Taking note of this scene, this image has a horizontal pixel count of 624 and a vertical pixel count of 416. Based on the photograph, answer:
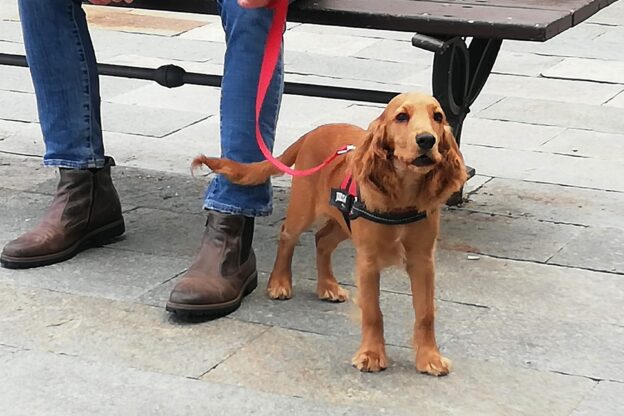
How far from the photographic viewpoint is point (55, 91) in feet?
12.8

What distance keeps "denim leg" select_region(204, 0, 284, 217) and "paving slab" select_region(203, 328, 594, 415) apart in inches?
20.4

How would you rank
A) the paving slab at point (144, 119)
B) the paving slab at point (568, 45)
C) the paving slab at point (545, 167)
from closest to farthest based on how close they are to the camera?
1. the paving slab at point (545, 167)
2. the paving slab at point (144, 119)
3. the paving slab at point (568, 45)

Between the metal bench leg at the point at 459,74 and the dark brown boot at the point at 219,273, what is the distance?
0.86 metres

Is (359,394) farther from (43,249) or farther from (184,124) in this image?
(184,124)

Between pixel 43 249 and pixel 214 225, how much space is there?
0.62 m

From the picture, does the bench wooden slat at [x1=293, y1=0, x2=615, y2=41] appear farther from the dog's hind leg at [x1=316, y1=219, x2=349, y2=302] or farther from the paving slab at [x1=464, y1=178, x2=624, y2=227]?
the paving slab at [x1=464, y1=178, x2=624, y2=227]

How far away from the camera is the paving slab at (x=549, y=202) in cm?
437

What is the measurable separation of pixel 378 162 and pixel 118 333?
0.95 metres

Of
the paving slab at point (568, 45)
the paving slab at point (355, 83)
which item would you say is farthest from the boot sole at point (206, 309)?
the paving slab at point (568, 45)

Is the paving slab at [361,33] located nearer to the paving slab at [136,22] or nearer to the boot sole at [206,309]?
the paving slab at [136,22]

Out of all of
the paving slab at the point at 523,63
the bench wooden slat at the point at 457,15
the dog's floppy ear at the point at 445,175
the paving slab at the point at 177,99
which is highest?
the bench wooden slat at the point at 457,15

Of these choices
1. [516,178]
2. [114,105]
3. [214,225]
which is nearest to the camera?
[214,225]

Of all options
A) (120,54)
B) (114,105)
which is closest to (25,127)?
(114,105)

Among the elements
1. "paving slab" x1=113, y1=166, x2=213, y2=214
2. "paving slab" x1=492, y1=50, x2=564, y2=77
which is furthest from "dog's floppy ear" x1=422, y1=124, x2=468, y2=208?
"paving slab" x1=492, y1=50, x2=564, y2=77
